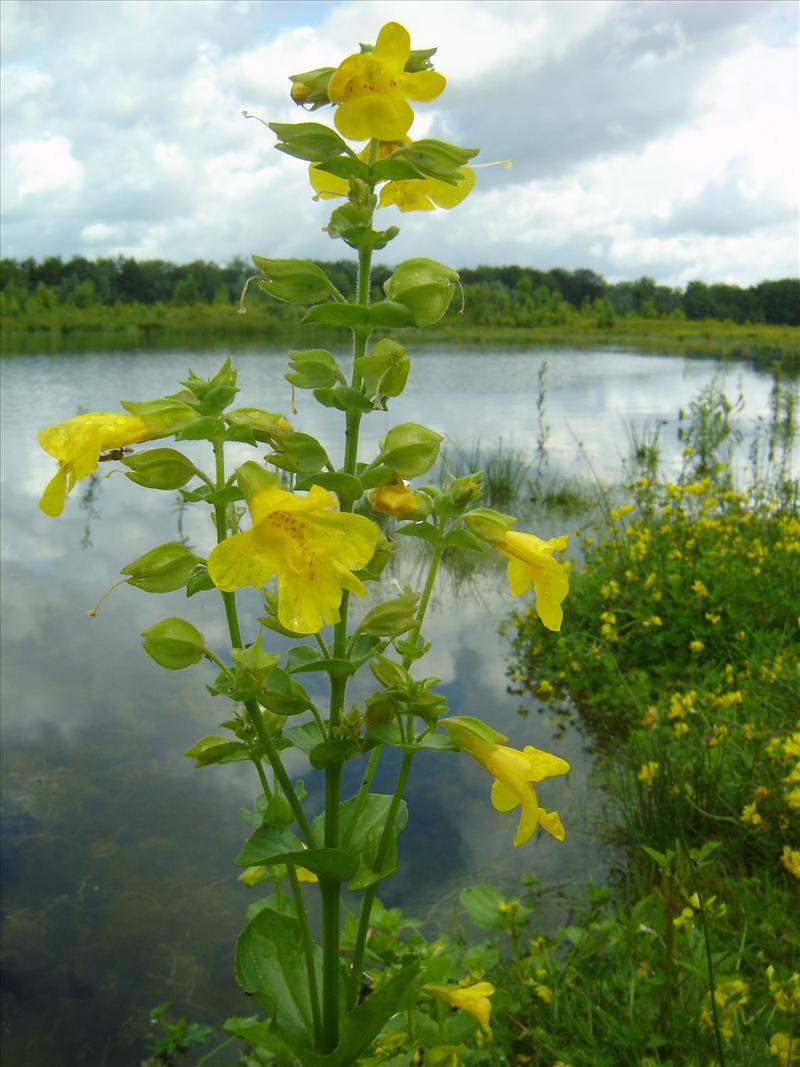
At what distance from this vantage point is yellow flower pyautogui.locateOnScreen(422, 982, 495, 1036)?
1.33m

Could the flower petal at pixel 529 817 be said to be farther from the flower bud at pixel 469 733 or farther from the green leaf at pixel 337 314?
the green leaf at pixel 337 314

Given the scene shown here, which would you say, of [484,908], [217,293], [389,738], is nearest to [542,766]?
[389,738]

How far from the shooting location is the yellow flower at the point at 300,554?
2.92 ft

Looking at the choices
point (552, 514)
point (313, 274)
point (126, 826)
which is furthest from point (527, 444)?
point (313, 274)

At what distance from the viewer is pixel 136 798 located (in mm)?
3344

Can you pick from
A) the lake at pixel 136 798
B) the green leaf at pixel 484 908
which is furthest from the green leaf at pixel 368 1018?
the lake at pixel 136 798

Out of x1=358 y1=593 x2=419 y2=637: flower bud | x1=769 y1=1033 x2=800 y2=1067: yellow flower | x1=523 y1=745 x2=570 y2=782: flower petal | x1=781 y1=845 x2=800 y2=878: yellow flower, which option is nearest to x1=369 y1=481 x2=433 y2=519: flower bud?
x1=358 y1=593 x2=419 y2=637: flower bud

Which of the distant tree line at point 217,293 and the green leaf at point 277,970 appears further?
the distant tree line at point 217,293

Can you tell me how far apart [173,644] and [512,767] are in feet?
1.48

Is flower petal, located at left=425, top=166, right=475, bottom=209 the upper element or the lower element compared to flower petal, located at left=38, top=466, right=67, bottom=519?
upper

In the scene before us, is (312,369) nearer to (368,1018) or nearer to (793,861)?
(368,1018)

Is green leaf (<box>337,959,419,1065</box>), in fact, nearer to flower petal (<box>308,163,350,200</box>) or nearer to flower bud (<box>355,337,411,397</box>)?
flower bud (<box>355,337,411,397</box>)

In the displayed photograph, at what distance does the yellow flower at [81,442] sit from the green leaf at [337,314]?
0.24m

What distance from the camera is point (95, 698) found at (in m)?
4.14
